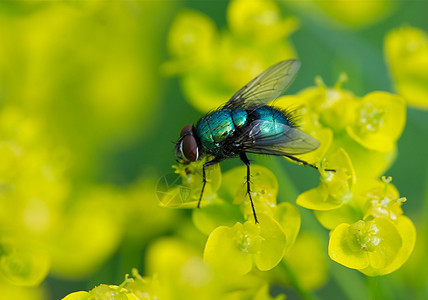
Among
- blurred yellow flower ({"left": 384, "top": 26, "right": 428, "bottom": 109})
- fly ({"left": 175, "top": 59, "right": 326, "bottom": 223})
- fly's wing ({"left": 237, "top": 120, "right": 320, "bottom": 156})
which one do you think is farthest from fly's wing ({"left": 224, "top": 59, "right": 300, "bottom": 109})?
blurred yellow flower ({"left": 384, "top": 26, "right": 428, "bottom": 109})

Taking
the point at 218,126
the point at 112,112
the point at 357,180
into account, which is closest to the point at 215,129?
the point at 218,126

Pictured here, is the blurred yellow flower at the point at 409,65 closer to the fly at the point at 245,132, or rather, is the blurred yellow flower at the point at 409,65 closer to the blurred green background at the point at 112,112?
the blurred green background at the point at 112,112

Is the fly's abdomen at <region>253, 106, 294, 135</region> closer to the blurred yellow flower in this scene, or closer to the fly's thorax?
the fly's thorax

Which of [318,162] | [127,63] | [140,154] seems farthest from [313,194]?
[127,63]

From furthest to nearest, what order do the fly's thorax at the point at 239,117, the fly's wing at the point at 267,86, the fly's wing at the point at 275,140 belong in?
1. the fly's wing at the point at 267,86
2. the fly's thorax at the point at 239,117
3. the fly's wing at the point at 275,140

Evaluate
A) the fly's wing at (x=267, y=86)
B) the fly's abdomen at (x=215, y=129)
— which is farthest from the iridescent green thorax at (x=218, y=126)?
the fly's wing at (x=267, y=86)
